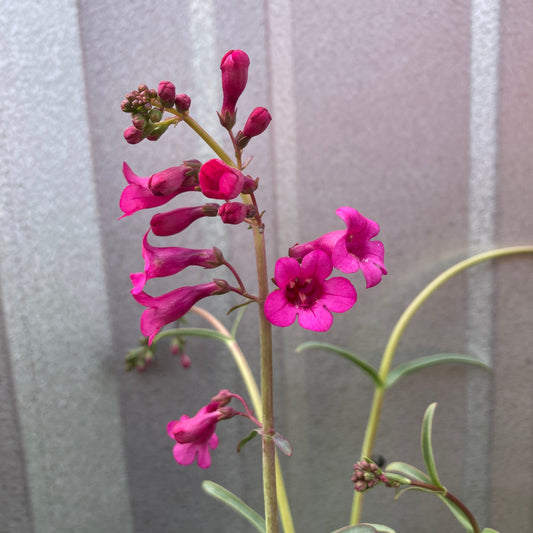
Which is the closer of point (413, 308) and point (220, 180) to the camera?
point (220, 180)

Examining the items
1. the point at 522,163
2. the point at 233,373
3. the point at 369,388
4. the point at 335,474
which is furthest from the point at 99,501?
the point at 522,163

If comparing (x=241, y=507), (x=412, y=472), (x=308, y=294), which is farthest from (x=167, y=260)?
(x=412, y=472)

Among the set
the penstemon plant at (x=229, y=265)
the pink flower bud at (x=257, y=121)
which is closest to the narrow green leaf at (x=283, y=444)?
the penstemon plant at (x=229, y=265)

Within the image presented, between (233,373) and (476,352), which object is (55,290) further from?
(476,352)

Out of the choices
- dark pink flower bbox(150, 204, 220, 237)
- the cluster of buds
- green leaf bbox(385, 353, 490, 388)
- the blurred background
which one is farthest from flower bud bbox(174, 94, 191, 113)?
green leaf bbox(385, 353, 490, 388)

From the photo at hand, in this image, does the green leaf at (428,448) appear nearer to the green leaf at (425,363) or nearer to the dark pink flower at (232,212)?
the green leaf at (425,363)

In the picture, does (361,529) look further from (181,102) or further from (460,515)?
(181,102)
